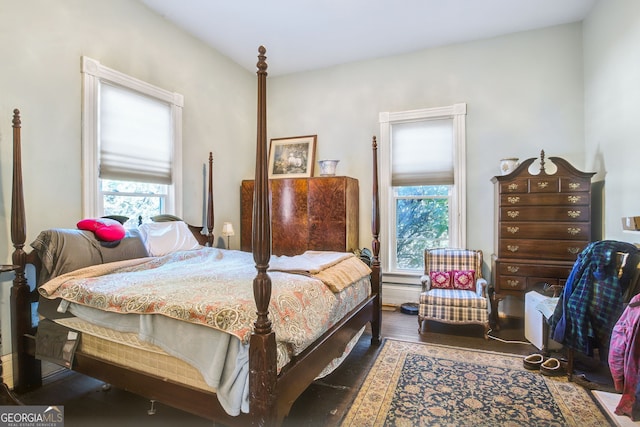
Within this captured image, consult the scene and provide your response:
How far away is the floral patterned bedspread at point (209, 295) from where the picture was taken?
1617 mm

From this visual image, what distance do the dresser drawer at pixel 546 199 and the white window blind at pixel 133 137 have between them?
3.60m

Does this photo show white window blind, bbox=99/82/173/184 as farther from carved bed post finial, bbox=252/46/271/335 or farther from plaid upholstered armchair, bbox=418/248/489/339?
plaid upholstered armchair, bbox=418/248/489/339

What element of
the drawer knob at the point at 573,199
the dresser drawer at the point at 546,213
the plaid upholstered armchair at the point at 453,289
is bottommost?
the plaid upholstered armchair at the point at 453,289

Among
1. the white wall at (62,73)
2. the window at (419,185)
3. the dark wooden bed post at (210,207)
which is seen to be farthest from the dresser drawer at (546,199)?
the white wall at (62,73)

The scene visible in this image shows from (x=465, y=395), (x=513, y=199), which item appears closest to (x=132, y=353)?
(x=465, y=395)

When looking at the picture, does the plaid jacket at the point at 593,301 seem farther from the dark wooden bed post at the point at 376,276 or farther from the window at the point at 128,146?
the window at the point at 128,146

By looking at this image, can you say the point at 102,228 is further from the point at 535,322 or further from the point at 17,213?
the point at 535,322

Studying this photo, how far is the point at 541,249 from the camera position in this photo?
343 cm

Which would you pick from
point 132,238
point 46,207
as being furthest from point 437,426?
point 46,207

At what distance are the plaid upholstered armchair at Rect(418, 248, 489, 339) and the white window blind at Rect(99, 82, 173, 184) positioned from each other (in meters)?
3.06

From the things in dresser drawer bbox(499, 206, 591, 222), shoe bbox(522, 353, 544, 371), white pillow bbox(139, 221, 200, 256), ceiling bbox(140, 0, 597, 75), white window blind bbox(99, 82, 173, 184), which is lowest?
shoe bbox(522, 353, 544, 371)

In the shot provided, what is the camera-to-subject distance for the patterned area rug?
2.05 m

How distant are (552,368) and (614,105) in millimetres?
2376

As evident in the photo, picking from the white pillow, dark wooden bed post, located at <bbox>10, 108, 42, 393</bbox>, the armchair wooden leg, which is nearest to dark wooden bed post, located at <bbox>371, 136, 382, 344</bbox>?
the armchair wooden leg
